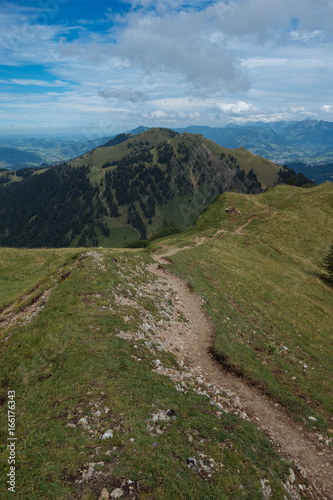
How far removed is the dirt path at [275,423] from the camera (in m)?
11.3

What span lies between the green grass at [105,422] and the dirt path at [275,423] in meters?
1.76

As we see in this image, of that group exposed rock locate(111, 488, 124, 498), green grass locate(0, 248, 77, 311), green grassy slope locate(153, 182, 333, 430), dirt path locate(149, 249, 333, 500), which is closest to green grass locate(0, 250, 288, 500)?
exposed rock locate(111, 488, 124, 498)

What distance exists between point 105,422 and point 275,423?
1033 centimetres

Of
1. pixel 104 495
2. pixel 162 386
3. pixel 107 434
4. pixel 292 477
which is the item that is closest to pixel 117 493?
pixel 104 495

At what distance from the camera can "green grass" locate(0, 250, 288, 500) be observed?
7.42m

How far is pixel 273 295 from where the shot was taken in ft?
111

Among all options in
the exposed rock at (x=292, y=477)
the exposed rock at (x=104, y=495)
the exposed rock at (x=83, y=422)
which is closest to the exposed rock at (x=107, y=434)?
the exposed rock at (x=83, y=422)

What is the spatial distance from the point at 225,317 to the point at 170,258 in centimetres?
1414

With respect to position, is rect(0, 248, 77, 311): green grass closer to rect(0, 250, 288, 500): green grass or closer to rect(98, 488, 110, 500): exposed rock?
rect(0, 250, 288, 500): green grass

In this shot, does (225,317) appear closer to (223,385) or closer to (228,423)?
(223,385)

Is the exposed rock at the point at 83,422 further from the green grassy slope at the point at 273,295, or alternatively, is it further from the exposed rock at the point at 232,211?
the exposed rock at the point at 232,211

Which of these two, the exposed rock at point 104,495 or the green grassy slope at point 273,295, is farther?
the green grassy slope at point 273,295

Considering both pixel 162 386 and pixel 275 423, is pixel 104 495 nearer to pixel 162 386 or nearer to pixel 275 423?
pixel 162 386

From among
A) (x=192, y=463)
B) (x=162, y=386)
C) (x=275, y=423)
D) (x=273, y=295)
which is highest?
(x=192, y=463)
